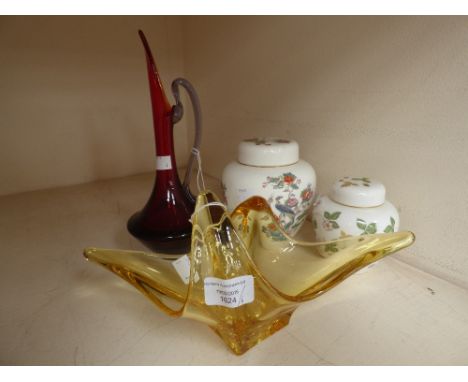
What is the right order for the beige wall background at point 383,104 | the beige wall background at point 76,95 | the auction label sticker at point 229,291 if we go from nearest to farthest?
1. the auction label sticker at point 229,291
2. the beige wall background at point 383,104
3. the beige wall background at point 76,95

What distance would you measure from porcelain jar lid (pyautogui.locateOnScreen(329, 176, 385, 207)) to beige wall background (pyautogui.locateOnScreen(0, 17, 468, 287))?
7 cm

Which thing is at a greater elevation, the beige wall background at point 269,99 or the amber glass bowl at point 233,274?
the beige wall background at point 269,99

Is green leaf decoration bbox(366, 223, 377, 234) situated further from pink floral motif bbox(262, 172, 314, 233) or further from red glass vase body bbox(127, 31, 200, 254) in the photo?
red glass vase body bbox(127, 31, 200, 254)

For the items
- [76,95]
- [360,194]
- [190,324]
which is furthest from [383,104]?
[76,95]

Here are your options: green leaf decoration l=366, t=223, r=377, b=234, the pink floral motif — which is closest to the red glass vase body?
the pink floral motif

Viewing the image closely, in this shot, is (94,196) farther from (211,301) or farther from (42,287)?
(211,301)

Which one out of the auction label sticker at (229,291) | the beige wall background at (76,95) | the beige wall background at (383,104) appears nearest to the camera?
the auction label sticker at (229,291)

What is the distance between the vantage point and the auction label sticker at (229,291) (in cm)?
30

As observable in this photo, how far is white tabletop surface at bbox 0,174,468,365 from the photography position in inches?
13.2

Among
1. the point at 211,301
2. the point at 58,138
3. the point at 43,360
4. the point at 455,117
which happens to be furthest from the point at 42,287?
the point at 455,117

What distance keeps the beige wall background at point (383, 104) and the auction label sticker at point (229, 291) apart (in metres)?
0.30

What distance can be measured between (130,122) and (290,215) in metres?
0.55

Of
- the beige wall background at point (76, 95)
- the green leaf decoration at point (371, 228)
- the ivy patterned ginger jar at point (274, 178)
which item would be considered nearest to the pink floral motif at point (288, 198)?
the ivy patterned ginger jar at point (274, 178)

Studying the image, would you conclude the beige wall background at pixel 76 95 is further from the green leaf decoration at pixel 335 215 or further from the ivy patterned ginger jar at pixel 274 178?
the green leaf decoration at pixel 335 215
